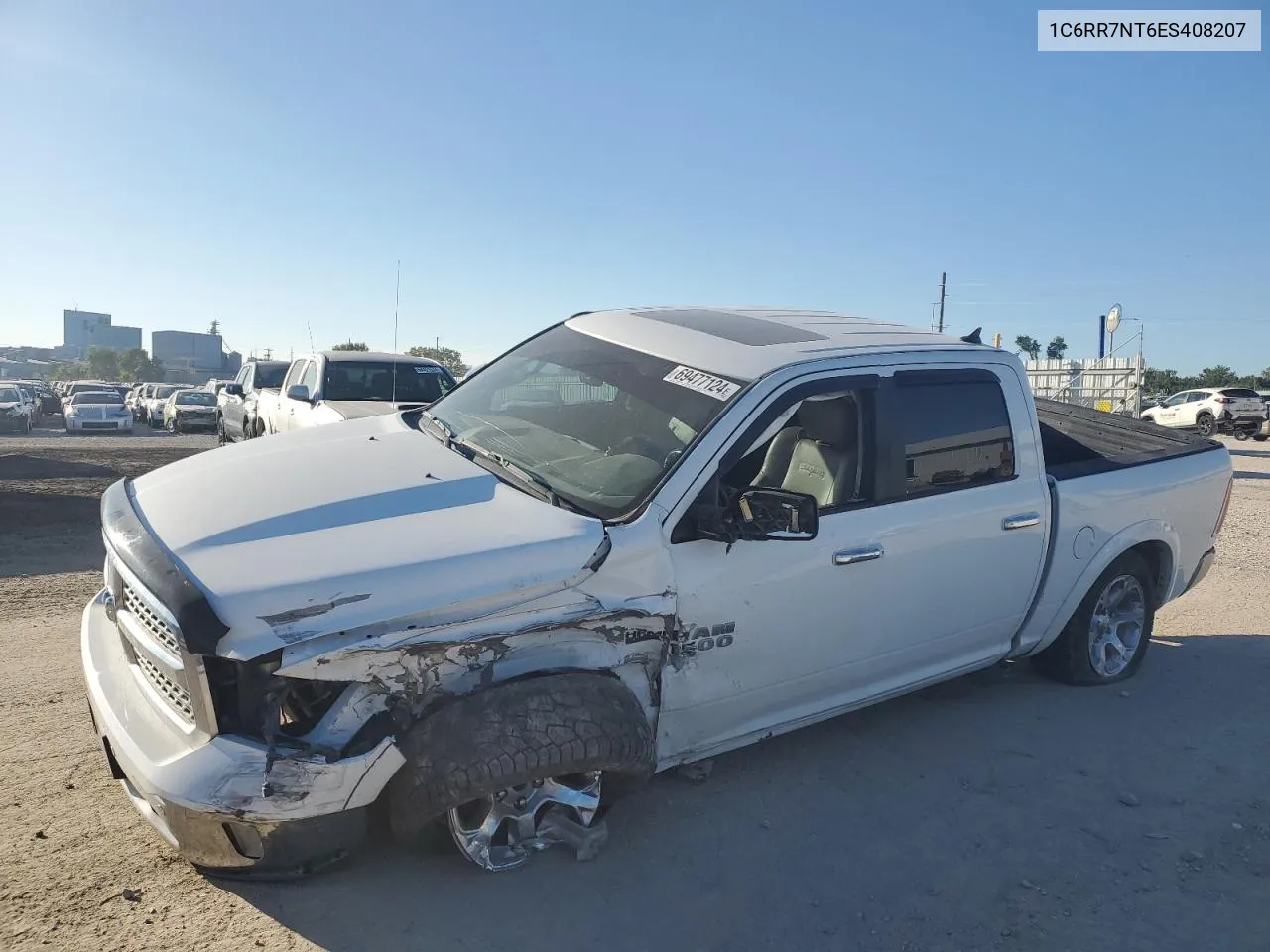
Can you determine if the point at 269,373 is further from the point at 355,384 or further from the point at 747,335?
the point at 747,335

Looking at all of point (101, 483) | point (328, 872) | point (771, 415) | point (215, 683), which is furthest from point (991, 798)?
point (101, 483)

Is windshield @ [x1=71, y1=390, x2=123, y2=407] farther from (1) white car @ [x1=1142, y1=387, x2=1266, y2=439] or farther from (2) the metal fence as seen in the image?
(1) white car @ [x1=1142, y1=387, x2=1266, y2=439]

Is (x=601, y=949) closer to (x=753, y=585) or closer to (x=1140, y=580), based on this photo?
(x=753, y=585)

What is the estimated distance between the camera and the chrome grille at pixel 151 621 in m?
2.71

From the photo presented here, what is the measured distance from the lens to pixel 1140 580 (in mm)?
5223

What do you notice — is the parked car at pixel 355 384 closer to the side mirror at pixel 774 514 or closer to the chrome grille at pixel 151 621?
the chrome grille at pixel 151 621

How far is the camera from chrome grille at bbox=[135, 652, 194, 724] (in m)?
2.71

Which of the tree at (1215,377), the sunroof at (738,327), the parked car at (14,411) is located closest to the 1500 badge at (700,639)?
the sunroof at (738,327)

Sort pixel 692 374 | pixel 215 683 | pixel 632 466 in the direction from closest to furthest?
pixel 215 683, pixel 632 466, pixel 692 374

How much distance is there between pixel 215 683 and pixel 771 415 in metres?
2.15

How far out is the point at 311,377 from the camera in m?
11.4

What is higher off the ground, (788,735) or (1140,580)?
(1140,580)

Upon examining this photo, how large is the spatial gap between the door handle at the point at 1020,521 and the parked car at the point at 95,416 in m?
28.5

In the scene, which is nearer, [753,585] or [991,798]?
[753,585]
